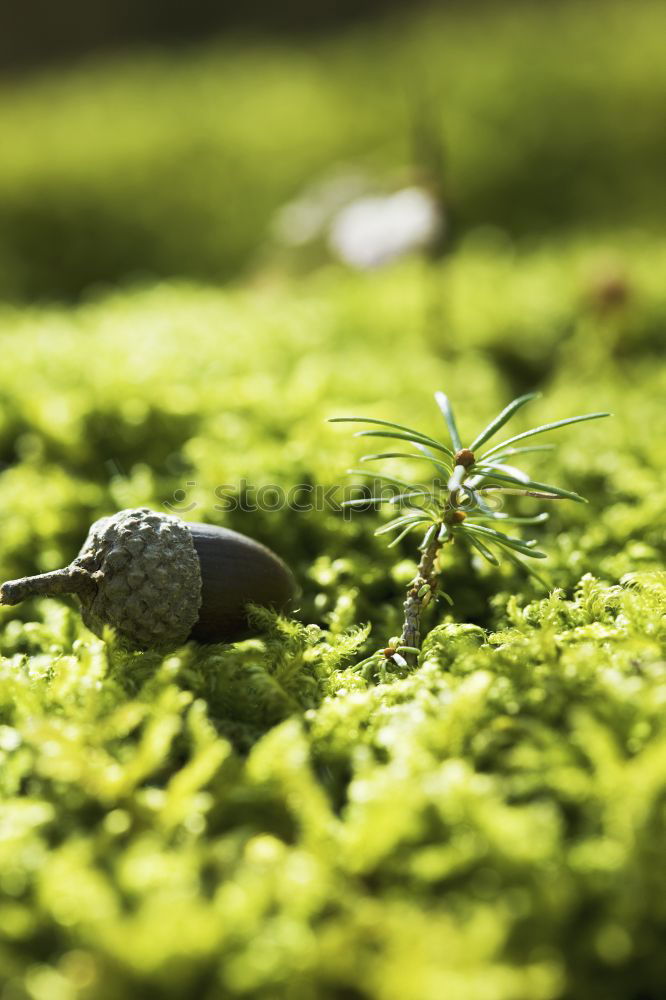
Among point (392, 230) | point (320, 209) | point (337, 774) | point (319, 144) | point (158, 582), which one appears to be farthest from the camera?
Answer: point (319, 144)

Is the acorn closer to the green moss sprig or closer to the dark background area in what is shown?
the green moss sprig

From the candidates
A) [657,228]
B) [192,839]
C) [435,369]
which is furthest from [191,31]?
[192,839]

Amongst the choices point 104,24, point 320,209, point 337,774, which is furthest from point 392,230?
point 104,24

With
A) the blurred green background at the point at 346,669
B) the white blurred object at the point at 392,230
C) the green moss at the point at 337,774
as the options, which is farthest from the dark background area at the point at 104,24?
the green moss at the point at 337,774

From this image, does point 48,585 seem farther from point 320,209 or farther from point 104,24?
point 104,24

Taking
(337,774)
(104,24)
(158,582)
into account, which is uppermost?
(104,24)

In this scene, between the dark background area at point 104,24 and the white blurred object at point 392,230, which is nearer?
the white blurred object at point 392,230

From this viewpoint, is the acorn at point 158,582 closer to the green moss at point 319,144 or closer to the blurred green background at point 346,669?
the blurred green background at point 346,669

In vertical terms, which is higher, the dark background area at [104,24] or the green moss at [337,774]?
the dark background area at [104,24]
